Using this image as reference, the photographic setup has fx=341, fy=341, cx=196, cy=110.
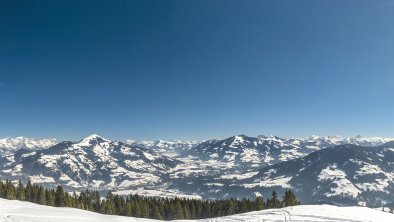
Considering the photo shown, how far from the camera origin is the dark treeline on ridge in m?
110

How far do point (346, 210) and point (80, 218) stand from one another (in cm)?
2851

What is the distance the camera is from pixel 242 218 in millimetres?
36156

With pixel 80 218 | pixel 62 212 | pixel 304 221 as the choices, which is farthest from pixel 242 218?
pixel 62 212

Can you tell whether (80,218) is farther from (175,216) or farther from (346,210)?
(175,216)

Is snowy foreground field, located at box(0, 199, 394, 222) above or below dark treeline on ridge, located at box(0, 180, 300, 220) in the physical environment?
above

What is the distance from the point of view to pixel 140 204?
12688 centimetres

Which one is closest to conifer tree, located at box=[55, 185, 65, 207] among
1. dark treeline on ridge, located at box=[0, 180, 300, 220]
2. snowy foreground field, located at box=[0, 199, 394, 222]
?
dark treeline on ridge, located at box=[0, 180, 300, 220]

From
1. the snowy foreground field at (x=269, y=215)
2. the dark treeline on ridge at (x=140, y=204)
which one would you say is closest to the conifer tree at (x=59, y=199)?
the dark treeline on ridge at (x=140, y=204)

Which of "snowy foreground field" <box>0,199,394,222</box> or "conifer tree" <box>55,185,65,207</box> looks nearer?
"snowy foreground field" <box>0,199,394,222</box>

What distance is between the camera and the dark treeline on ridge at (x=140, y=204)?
110000mm

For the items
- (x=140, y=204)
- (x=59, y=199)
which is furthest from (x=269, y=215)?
(x=59, y=199)

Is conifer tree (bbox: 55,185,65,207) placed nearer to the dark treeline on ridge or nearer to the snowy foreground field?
the dark treeline on ridge

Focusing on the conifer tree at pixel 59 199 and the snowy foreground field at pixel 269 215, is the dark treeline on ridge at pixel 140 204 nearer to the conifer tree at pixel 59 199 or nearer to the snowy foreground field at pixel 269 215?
the conifer tree at pixel 59 199

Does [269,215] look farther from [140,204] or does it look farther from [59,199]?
[59,199]
